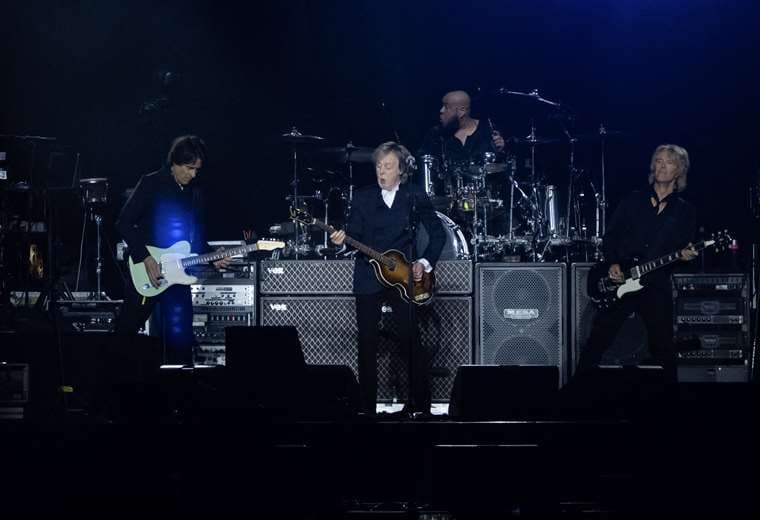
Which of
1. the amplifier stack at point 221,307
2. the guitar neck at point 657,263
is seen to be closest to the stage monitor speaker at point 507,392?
the guitar neck at point 657,263

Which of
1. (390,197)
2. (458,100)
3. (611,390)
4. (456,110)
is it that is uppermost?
(458,100)

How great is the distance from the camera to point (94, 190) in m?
11.1

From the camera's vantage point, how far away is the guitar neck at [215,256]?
846cm

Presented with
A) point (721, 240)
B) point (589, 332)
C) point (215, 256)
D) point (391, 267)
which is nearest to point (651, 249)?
point (721, 240)

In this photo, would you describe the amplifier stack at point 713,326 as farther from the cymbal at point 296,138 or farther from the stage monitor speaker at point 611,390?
the cymbal at point 296,138

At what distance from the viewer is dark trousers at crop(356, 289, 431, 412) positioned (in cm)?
799

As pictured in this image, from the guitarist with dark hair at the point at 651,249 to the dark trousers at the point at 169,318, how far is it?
339cm

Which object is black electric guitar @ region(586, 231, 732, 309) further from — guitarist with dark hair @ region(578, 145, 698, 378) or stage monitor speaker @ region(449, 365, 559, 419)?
stage monitor speaker @ region(449, 365, 559, 419)

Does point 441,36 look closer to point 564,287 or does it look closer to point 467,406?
point 564,287

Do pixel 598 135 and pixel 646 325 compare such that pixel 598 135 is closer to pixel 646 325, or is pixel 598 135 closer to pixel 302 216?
pixel 646 325

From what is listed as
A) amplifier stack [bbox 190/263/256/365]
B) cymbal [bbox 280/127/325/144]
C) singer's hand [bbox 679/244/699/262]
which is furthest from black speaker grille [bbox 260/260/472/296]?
singer's hand [bbox 679/244/699/262]

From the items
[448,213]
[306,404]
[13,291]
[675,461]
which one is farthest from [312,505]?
[13,291]

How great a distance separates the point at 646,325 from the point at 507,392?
3098 mm

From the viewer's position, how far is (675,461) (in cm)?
498
